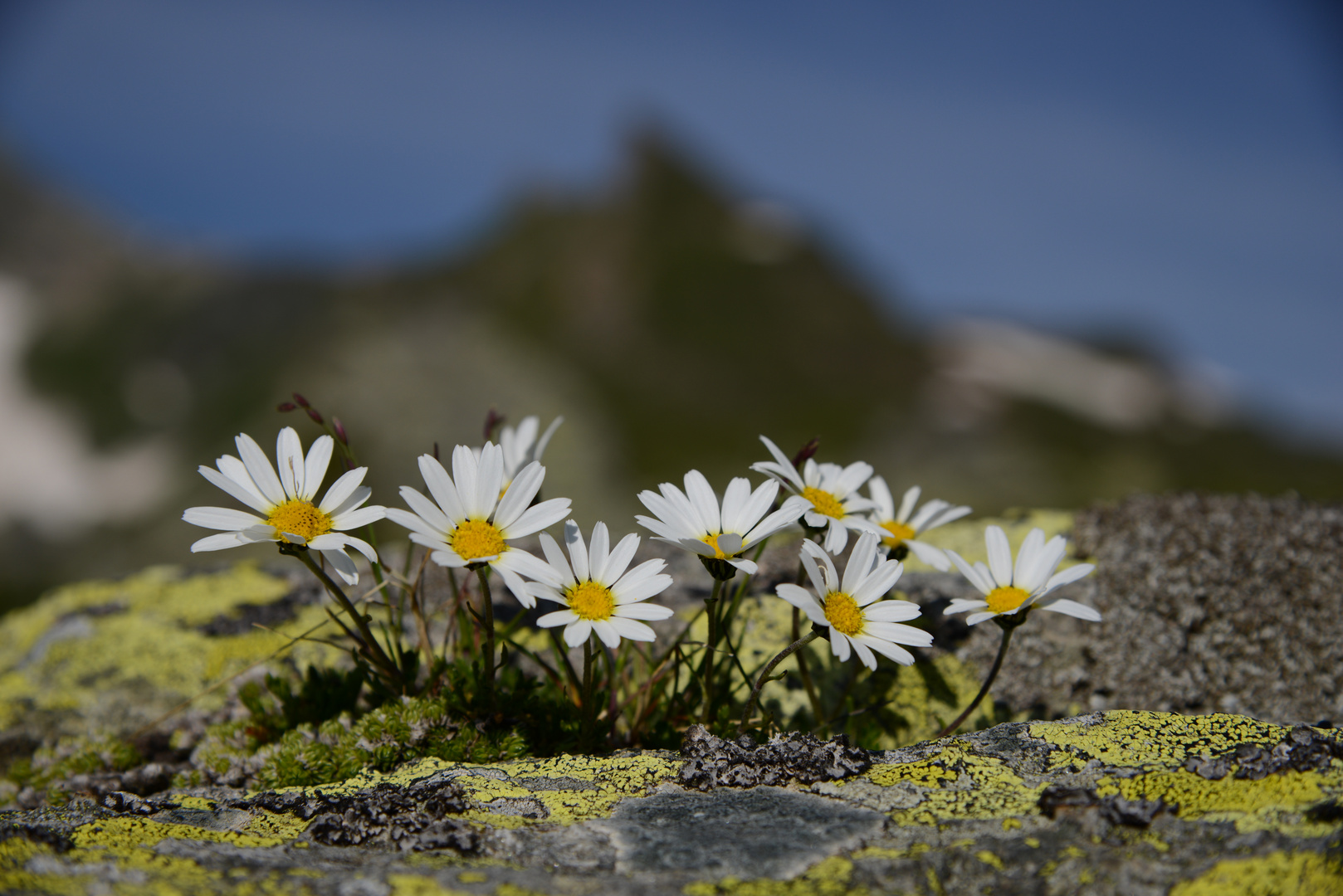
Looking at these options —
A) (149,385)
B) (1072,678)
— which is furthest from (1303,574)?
(149,385)

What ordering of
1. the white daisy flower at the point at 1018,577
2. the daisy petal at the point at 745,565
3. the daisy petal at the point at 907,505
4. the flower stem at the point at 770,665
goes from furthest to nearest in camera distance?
the daisy petal at the point at 907,505, the white daisy flower at the point at 1018,577, the flower stem at the point at 770,665, the daisy petal at the point at 745,565

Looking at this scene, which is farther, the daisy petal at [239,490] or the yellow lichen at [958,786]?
the daisy petal at [239,490]

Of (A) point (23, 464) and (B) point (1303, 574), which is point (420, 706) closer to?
(B) point (1303, 574)

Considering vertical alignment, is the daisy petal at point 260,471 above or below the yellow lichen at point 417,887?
above

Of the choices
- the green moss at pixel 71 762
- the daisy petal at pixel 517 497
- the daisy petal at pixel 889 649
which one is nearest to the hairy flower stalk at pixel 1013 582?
the daisy petal at pixel 889 649

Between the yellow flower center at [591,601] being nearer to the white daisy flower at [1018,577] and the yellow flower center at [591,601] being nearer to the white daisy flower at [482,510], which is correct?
the white daisy flower at [482,510]

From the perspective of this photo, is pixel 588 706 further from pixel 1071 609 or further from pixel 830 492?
pixel 1071 609

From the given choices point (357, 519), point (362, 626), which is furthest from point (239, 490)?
point (362, 626)
